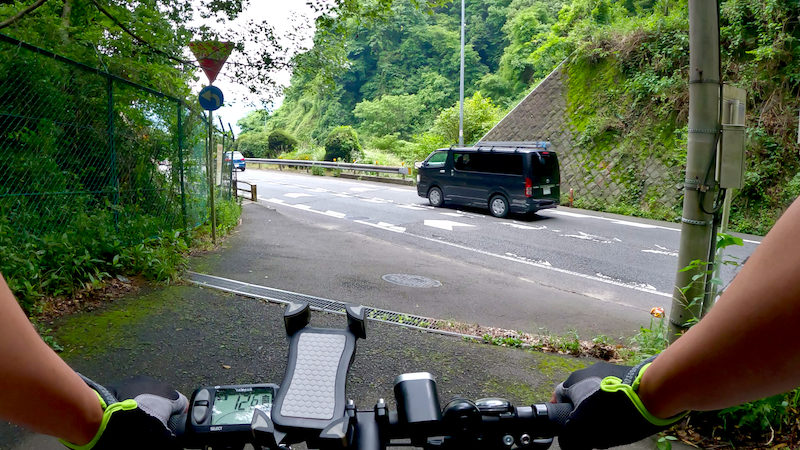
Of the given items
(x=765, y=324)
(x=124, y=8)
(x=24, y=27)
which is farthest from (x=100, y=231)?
(x=765, y=324)

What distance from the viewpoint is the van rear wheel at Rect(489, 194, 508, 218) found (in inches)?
585

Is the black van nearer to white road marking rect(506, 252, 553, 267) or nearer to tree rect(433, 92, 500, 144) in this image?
white road marking rect(506, 252, 553, 267)

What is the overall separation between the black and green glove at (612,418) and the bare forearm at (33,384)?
0.81 meters

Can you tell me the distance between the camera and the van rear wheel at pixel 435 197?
16797mm

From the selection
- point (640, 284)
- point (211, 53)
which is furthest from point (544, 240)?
point (211, 53)

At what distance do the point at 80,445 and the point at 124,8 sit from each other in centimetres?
752

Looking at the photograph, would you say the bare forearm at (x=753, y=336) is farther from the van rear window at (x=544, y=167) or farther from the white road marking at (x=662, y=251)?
the van rear window at (x=544, y=167)

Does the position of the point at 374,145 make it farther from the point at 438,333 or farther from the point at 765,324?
the point at 765,324

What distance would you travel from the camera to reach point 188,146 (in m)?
8.70

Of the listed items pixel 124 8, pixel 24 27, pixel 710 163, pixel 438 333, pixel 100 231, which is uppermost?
pixel 124 8

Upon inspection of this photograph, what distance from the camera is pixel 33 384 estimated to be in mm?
585

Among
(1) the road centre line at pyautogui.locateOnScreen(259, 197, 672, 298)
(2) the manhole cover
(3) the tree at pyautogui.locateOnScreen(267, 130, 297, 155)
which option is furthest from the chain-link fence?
(3) the tree at pyautogui.locateOnScreen(267, 130, 297, 155)

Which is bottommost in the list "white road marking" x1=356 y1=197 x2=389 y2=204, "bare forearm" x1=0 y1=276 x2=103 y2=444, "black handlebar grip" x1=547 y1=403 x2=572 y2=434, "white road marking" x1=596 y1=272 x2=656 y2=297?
"white road marking" x1=596 y1=272 x2=656 y2=297

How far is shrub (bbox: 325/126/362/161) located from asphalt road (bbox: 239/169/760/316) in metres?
17.0
